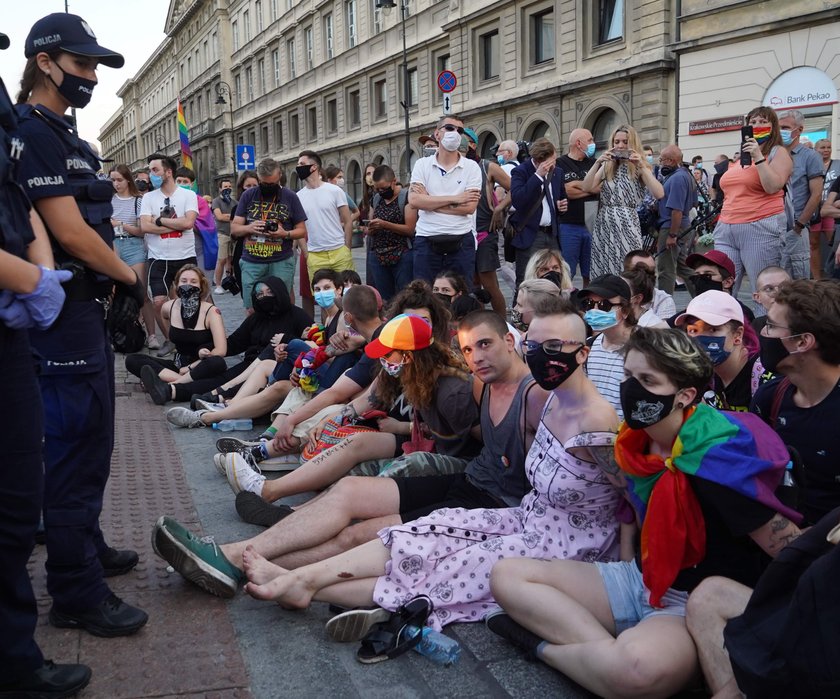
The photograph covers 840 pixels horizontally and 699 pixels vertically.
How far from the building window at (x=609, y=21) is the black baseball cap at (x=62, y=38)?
2261 cm

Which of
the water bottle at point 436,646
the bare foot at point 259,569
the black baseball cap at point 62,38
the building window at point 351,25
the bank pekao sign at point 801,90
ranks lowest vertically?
the water bottle at point 436,646

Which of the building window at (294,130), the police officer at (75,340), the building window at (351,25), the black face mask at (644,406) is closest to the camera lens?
the black face mask at (644,406)

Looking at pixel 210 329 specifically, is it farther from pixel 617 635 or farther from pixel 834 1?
pixel 834 1

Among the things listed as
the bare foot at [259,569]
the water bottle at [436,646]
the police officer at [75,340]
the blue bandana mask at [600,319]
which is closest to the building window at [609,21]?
the blue bandana mask at [600,319]

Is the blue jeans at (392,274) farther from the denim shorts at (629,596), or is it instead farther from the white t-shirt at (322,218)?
the denim shorts at (629,596)

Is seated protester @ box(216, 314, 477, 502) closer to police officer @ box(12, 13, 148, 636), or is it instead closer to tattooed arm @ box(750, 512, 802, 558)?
police officer @ box(12, 13, 148, 636)

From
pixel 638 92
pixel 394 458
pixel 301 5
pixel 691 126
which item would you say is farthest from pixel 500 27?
pixel 394 458

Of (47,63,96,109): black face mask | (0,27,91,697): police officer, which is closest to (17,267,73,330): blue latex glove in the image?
(0,27,91,697): police officer

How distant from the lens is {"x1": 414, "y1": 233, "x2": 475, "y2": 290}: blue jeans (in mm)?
7379

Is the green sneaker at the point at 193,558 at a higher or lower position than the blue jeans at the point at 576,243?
lower

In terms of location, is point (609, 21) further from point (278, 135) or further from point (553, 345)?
point (278, 135)

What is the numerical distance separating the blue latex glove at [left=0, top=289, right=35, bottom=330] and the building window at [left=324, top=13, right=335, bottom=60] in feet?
139

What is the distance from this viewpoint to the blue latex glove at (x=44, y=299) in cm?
239

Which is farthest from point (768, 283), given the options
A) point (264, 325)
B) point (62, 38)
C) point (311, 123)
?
point (311, 123)
